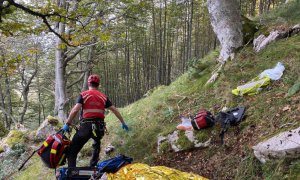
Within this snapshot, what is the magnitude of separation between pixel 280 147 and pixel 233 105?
2.05 metres

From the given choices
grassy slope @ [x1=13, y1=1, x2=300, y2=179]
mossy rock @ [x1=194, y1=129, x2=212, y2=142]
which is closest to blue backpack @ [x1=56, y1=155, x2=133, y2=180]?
grassy slope @ [x1=13, y1=1, x2=300, y2=179]

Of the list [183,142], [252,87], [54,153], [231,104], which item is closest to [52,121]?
[54,153]

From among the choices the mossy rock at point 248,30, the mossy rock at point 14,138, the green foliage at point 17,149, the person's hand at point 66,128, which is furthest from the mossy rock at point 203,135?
the mossy rock at point 14,138

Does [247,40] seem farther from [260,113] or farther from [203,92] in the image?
[260,113]

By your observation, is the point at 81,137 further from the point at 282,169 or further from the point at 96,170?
the point at 282,169

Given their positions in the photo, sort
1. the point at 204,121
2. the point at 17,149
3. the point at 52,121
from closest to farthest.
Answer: the point at 204,121
the point at 17,149
the point at 52,121

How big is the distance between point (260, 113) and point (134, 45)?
20101mm

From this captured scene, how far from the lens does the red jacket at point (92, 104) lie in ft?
16.7

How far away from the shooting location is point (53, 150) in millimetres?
4789

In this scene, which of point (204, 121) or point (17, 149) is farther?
point (17, 149)

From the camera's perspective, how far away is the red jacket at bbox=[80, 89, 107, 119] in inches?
200

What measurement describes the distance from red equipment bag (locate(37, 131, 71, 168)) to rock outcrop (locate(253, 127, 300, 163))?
9.88ft

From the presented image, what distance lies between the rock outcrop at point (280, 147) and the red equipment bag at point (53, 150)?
3011 mm

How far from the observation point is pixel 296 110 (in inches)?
166
